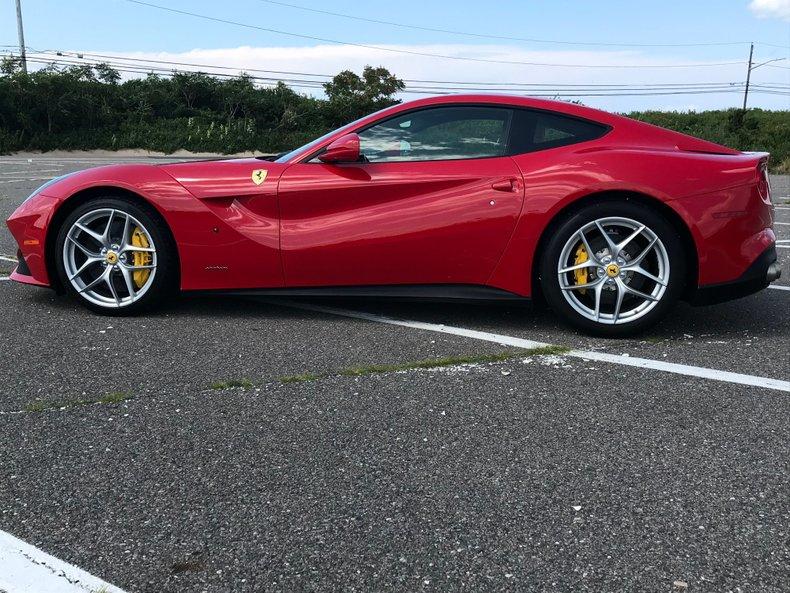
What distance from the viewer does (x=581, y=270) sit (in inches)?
159

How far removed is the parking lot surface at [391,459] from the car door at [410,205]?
36 cm

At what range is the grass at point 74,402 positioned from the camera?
9.62 ft

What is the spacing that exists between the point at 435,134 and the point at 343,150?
1.75 ft

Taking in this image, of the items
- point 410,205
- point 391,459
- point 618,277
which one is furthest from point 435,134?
point 391,459

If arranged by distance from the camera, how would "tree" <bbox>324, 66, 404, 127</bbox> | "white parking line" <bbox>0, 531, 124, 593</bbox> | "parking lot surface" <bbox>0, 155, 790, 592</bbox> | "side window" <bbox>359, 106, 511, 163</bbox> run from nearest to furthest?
"white parking line" <bbox>0, 531, 124, 593</bbox> → "parking lot surface" <bbox>0, 155, 790, 592</bbox> → "side window" <bbox>359, 106, 511, 163</bbox> → "tree" <bbox>324, 66, 404, 127</bbox>

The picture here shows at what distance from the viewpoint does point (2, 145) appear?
3147cm

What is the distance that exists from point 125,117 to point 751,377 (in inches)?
1534

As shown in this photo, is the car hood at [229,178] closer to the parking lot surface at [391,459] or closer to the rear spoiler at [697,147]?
the parking lot surface at [391,459]

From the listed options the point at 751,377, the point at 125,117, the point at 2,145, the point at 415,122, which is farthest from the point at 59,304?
the point at 125,117

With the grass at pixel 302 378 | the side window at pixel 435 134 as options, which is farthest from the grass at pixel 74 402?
the side window at pixel 435 134

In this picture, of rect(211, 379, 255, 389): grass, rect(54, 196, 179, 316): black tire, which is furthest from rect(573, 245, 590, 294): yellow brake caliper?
rect(54, 196, 179, 316): black tire

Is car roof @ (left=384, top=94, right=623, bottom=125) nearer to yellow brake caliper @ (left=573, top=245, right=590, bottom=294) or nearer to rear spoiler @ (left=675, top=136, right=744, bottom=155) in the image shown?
rear spoiler @ (left=675, top=136, right=744, bottom=155)

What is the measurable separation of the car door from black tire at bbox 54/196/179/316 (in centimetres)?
68

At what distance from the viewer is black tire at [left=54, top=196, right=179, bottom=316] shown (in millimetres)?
4277
